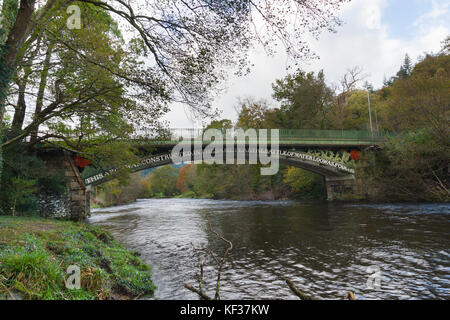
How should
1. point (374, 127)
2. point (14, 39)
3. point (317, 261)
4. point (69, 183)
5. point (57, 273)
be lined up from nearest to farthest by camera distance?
point (57, 273) < point (14, 39) < point (317, 261) < point (69, 183) < point (374, 127)

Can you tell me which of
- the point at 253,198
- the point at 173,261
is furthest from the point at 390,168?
the point at 173,261

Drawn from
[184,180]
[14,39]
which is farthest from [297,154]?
[184,180]

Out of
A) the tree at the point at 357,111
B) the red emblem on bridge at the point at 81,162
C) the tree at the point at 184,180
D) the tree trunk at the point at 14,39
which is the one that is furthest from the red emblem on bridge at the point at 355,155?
the tree at the point at 184,180

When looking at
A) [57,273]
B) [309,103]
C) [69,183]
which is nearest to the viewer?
[57,273]

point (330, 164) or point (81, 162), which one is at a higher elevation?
point (81, 162)

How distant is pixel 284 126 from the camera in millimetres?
44375

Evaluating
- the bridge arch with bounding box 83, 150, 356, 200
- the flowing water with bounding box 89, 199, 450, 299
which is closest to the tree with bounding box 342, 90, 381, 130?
the bridge arch with bounding box 83, 150, 356, 200

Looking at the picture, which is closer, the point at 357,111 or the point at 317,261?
the point at 317,261

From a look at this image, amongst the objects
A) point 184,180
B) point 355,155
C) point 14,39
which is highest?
point 14,39

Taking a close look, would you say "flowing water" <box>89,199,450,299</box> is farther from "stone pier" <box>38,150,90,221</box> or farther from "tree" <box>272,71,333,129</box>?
"tree" <box>272,71,333,129</box>

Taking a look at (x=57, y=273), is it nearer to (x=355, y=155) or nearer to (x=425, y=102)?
(x=425, y=102)

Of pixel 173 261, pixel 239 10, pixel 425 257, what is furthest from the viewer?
pixel 173 261
